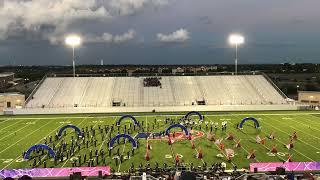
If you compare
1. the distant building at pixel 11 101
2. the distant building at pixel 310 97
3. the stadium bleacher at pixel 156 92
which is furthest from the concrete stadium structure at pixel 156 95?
the distant building at pixel 310 97

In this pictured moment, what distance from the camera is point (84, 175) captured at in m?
20.3

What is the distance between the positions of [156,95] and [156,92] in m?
1.30

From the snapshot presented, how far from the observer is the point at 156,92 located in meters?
62.1

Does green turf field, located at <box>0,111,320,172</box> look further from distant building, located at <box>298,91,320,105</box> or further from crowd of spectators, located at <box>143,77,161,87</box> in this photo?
crowd of spectators, located at <box>143,77,161,87</box>

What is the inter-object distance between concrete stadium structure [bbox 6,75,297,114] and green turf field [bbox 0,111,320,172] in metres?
3.63

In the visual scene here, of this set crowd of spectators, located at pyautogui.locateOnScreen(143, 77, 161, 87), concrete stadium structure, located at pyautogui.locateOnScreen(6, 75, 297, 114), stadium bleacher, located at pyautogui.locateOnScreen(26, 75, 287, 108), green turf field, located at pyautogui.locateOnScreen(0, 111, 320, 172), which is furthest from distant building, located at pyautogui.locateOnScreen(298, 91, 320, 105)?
crowd of spectators, located at pyautogui.locateOnScreen(143, 77, 161, 87)

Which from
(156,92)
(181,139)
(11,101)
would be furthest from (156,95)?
(181,139)

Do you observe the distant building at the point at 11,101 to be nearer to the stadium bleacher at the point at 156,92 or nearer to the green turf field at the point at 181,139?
the stadium bleacher at the point at 156,92

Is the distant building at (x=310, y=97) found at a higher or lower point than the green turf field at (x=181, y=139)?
higher

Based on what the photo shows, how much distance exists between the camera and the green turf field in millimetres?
25703

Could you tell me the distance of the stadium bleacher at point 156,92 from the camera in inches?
2281

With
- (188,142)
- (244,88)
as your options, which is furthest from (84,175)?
(244,88)

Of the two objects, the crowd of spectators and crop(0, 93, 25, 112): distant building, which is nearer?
crop(0, 93, 25, 112): distant building

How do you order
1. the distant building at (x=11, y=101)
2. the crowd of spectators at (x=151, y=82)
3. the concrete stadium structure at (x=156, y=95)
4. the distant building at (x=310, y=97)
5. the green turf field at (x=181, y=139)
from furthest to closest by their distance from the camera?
1. the crowd of spectators at (x=151, y=82)
2. the distant building at (x=310, y=97)
3. the distant building at (x=11, y=101)
4. the concrete stadium structure at (x=156, y=95)
5. the green turf field at (x=181, y=139)
